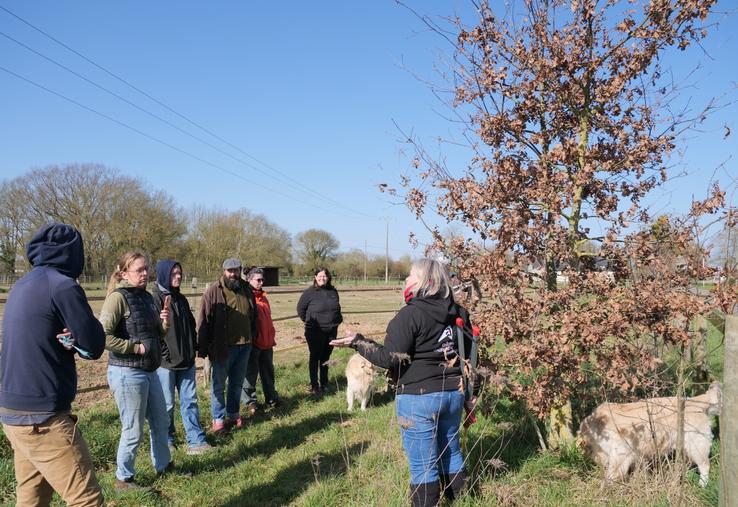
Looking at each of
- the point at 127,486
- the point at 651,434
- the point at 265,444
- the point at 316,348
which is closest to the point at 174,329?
the point at 127,486

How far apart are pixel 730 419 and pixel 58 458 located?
350 centimetres

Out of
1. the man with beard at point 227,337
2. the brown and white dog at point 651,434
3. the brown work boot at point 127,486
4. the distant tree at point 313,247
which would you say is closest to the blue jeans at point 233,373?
the man with beard at point 227,337

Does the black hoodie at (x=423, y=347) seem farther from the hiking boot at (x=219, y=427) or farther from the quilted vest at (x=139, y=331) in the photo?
the hiking boot at (x=219, y=427)

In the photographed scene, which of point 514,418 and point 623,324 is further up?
point 623,324

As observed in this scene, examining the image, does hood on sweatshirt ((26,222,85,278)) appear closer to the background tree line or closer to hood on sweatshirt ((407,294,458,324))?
hood on sweatshirt ((407,294,458,324))

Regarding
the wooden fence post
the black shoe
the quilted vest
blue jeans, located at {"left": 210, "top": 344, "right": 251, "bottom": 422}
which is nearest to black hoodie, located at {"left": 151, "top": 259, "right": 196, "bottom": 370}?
the quilted vest

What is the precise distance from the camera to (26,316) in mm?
2791

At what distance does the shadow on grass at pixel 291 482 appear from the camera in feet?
Answer: 13.6

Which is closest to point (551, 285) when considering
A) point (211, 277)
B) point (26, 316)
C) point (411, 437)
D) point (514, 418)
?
point (514, 418)

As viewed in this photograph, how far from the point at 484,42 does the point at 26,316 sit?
4.17 meters

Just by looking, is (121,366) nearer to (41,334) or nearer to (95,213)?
(41,334)

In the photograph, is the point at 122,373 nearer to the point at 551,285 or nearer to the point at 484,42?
the point at 551,285

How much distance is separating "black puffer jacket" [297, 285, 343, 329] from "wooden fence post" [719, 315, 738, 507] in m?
5.35

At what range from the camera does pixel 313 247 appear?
68500mm
